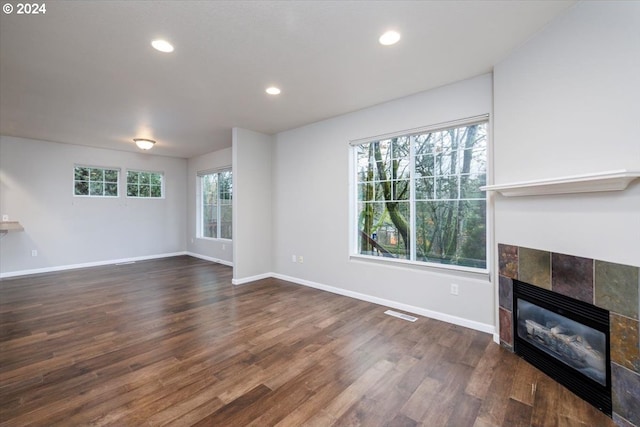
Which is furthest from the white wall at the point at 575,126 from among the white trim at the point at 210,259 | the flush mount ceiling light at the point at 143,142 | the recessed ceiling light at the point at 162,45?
the flush mount ceiling light at the point at 143,142

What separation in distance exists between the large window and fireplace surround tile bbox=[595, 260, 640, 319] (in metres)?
1.19

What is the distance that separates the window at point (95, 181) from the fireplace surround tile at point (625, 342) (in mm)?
8639

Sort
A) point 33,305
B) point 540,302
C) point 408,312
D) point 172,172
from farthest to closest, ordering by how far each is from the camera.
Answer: point 172,172 → point 33,305 → point 408,312 → point 540,302

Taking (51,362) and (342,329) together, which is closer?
(51,362)

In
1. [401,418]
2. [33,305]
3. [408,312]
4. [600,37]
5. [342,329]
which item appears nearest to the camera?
[401,418]

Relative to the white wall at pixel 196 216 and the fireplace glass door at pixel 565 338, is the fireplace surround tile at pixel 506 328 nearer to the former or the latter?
the fireplace glass door at pixel 565 338

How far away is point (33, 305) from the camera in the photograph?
12.5ft

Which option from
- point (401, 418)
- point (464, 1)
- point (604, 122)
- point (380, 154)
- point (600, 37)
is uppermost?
point (464, 1)

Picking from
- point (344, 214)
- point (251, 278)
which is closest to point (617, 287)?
point (344, 214)

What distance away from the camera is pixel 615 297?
69.6 inches

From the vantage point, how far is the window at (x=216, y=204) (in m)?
6.83

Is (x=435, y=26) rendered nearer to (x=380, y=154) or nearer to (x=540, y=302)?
(x=380, y=154)

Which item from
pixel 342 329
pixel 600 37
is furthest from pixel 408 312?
pixel 600 37

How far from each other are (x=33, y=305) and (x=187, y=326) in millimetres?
2564
